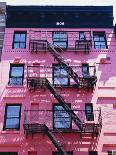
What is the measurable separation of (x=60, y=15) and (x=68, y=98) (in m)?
7.57

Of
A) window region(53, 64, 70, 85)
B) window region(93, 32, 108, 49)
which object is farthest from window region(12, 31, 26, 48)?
window region(93, 32, 108, 49)

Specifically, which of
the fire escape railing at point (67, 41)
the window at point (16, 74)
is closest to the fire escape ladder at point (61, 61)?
the fire escape railing at point (67, 41)

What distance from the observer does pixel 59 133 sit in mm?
23828

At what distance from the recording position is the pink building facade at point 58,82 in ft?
77.4

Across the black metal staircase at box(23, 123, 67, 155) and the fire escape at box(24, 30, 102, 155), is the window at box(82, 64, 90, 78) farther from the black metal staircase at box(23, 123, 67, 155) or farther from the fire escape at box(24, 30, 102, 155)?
the black metal staircase at box(23, 123, 67, 155)

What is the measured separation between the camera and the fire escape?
23.4 m

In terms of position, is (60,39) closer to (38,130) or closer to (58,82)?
(58,82)

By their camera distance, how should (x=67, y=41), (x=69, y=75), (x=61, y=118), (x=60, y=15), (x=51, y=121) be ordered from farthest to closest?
(x=60, y=15)
(x=67, y=41)
(x=69, y=75)
(x=61, y=118)
(x=51, y=121)

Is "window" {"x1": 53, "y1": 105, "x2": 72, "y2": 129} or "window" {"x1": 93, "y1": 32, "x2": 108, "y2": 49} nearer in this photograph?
"window" {"x1": 53, "y1": 105, "x2": 72, "y2": 129}

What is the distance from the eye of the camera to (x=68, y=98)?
83.7 ft

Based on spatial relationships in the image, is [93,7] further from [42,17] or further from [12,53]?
[12,53]

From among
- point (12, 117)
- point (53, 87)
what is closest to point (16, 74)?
point (53, 87)

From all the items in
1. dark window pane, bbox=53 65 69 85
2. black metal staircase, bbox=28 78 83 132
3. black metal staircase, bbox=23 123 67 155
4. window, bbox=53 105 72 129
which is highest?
dark window pane, bbox=53 65 69 85

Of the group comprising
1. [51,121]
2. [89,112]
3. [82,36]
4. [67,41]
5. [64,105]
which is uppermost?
[82,36]
